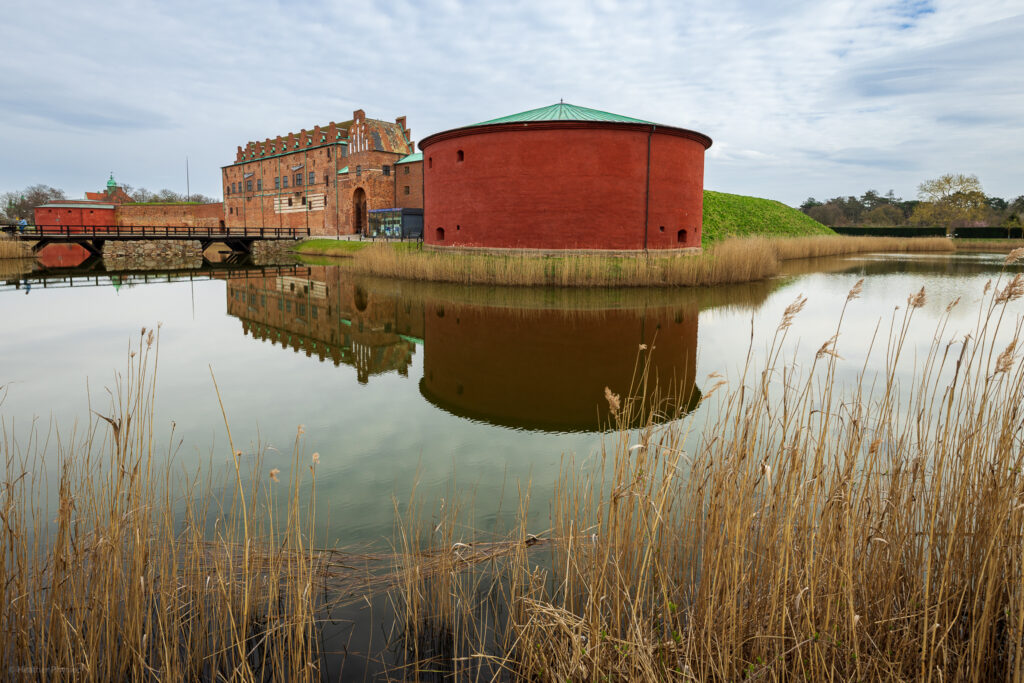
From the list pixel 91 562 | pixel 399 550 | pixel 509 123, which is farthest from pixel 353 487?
pixel 509 123

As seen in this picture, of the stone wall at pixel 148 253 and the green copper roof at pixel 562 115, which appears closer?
the green copper roof at pixel 562 115

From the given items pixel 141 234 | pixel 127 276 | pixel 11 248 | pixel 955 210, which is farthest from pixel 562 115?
pixel 955 210

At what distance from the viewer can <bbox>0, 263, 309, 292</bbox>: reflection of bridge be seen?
15.6 metres

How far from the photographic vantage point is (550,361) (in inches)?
294

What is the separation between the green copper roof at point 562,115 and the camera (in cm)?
1739

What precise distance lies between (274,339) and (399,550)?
6.77 metres

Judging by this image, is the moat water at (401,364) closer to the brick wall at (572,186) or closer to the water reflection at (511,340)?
the water reflection at (511,340)

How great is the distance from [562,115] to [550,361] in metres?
12.1

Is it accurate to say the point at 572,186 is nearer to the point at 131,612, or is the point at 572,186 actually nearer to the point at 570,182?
the point at 570,182

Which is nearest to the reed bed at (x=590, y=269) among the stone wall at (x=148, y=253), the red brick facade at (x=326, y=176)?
the stone wall at (x=148, y=253)

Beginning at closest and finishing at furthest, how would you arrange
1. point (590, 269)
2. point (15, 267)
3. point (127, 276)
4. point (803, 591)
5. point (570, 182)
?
point (803, 591) < point (590, 269) < point (570, 182) < point (127, 276) < point (15, 267)

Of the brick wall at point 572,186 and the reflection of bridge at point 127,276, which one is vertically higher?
the brick wall at point 572,186

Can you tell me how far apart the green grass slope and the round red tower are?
42.4ft

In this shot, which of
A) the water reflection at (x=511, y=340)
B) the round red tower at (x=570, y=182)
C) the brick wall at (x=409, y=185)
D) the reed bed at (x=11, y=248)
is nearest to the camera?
the water reflection at (x=511, y=340)
